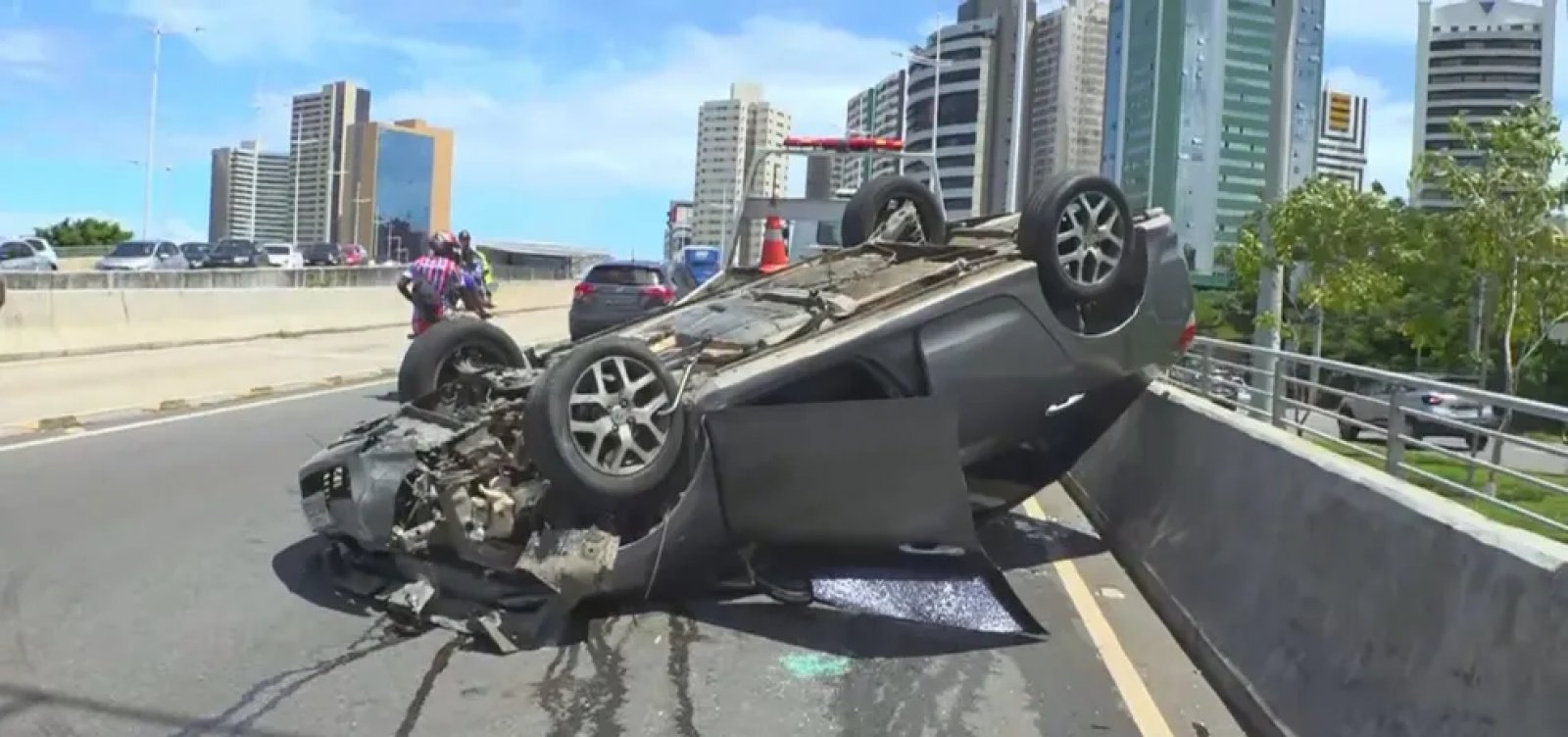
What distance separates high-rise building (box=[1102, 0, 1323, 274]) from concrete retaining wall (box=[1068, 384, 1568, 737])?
68.6ft

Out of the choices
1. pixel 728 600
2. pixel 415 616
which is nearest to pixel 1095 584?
pixel 728 600

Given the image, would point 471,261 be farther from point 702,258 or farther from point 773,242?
point 702,258

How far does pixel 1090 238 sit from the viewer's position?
764 cm

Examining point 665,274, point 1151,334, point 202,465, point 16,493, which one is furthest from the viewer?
point 665,274

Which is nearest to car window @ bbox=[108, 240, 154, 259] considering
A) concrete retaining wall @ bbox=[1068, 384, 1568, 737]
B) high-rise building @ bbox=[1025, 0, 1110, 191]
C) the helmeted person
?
high-rise building @ bbox=[1025, 0, 1110, 191]

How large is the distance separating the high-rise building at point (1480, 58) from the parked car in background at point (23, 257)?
128 ft

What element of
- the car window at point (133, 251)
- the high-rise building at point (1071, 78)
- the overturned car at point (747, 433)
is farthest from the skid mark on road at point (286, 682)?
the car window at point (133, 251)

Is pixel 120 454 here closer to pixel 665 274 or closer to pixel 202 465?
pixel 202 465

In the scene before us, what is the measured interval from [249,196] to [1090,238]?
12021 cm

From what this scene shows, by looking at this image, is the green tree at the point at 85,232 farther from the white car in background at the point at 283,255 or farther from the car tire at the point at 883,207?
the car tire at the point at 883,207

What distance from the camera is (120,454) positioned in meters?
11.1

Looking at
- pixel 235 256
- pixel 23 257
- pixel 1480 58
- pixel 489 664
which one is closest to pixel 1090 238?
pixel 489 664

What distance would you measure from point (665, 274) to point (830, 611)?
1822cm

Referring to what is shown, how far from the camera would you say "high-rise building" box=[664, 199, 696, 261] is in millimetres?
65000
